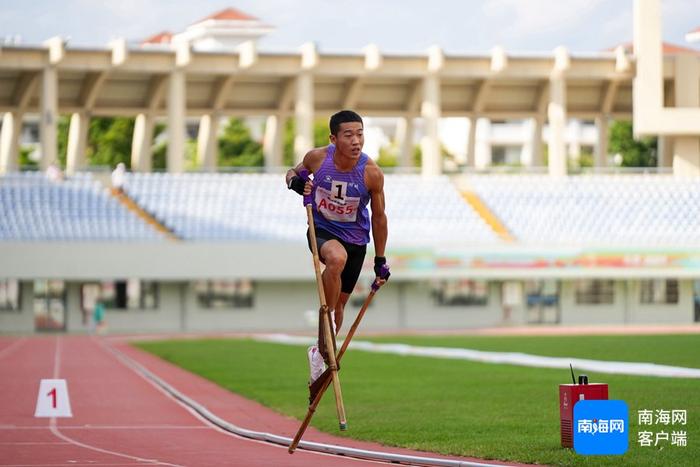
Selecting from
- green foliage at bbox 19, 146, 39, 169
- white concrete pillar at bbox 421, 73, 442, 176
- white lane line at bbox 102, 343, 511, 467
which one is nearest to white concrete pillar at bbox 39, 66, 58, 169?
white concrete pillar at bbox 421, 73, 442, 176

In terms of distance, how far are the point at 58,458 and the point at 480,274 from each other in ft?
153

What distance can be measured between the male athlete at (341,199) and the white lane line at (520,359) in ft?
46.9

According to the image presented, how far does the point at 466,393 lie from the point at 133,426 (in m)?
7.71

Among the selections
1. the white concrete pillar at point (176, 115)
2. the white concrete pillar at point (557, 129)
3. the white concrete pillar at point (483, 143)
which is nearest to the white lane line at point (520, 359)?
the white concrete pillar at point (176, 115)

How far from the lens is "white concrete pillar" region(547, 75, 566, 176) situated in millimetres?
68375

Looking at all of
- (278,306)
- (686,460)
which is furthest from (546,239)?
(686,460)

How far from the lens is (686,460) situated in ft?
45.9

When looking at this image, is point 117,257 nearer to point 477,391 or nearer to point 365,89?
point 365,89

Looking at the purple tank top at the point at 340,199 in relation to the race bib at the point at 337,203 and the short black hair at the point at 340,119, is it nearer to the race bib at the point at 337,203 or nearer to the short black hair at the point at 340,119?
the race bib at the point at 337,203

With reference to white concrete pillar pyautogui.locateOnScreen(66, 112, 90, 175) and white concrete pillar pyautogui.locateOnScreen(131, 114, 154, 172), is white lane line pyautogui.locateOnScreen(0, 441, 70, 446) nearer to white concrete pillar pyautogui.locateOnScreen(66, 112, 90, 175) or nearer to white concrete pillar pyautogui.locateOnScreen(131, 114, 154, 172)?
white concrete pillar pyautogui.locateOnScreen(66, 112, 90, 175)

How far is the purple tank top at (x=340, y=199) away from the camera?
12344 millimetres

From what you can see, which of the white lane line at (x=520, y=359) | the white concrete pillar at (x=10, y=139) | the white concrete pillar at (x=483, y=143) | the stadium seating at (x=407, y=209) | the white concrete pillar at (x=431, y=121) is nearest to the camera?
the white lane line at (x=520, y=359)

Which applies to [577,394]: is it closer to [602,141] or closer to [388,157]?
[602,141]

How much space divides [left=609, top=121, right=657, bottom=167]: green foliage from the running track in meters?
78.4
